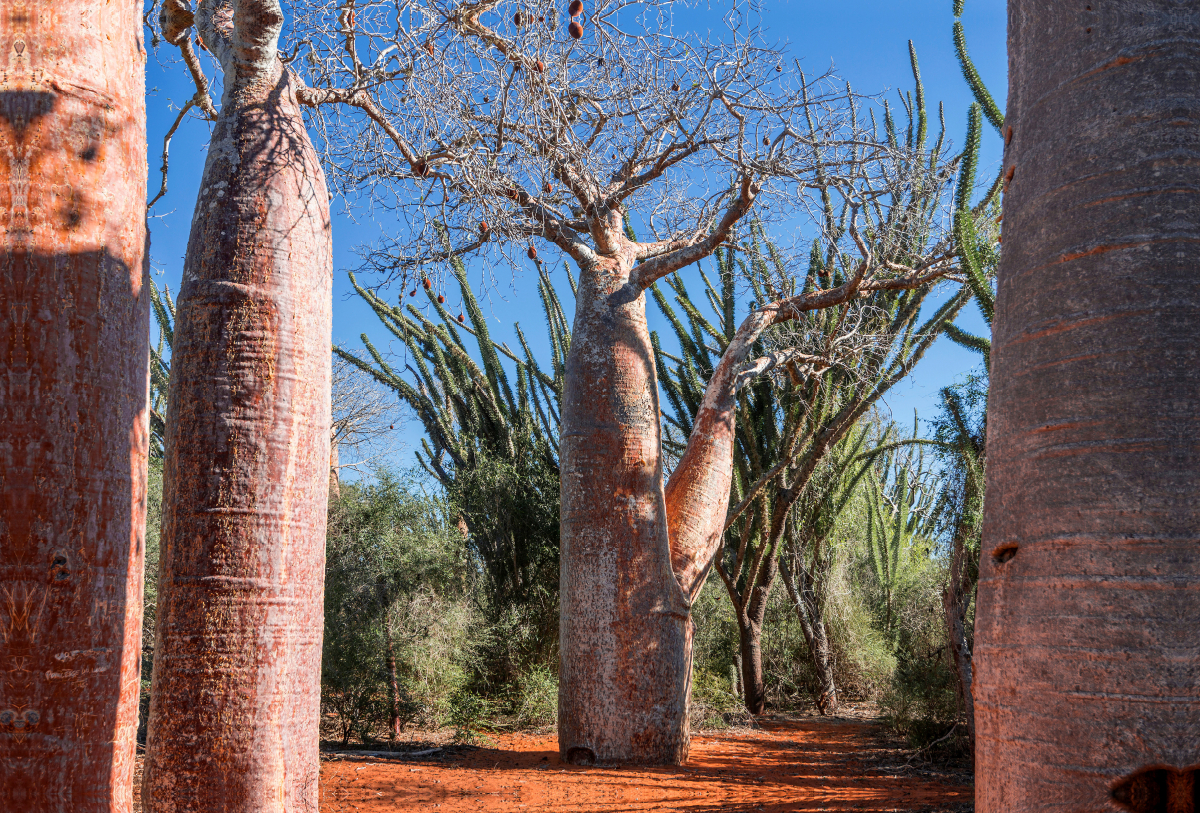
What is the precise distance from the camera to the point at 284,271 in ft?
9.29

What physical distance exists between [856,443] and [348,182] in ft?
24.1

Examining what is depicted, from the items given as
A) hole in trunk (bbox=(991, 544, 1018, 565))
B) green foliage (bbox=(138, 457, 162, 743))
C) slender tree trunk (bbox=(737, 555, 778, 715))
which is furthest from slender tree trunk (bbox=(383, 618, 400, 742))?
hole in trunk (bbox=(991, 544, 1018, 565))

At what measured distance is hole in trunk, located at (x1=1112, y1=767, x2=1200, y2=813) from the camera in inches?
59.4

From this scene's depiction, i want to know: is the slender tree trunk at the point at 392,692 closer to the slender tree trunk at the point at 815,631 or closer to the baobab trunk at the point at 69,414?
the slender tree trunk at the point at 815,631

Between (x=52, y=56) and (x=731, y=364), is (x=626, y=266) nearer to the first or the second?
(x=731, y=364)

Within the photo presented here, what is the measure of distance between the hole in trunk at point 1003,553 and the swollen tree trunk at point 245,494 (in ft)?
6.51

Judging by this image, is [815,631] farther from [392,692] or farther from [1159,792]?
[1159,792]

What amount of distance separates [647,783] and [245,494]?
346cm

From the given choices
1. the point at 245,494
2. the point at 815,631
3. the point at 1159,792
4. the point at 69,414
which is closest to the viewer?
the point at 1159,792

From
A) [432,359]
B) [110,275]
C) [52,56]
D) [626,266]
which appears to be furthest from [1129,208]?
[432,359]

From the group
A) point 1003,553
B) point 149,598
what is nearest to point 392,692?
point 149,598

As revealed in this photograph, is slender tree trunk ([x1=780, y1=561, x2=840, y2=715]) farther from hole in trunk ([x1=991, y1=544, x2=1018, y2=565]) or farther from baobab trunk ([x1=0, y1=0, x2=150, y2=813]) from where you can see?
baobab trunk ([x1=0, y1=0, x2=150, y2=813])

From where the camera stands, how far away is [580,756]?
5.75 m

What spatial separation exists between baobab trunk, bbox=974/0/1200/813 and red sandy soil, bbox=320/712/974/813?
3242 mm
